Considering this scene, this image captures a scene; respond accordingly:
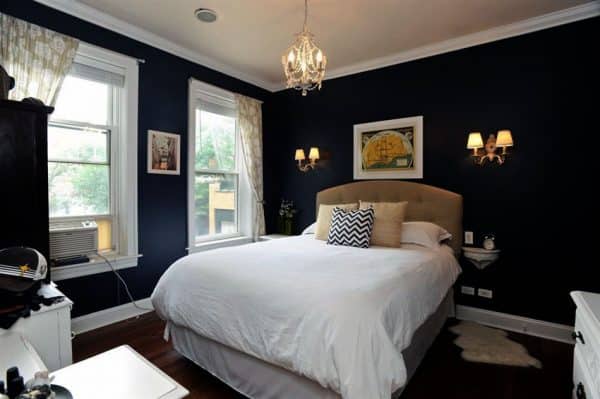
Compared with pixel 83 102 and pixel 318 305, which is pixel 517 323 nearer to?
pixel 318 305

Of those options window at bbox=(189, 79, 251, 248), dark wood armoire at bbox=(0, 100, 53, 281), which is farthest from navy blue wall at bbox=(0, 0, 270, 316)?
dark wood armoire at bbox=(0, 100, 53, 281)

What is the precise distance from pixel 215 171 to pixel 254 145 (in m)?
0.66

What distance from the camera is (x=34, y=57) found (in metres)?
2.45

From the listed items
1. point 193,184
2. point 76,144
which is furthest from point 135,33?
point 193,184

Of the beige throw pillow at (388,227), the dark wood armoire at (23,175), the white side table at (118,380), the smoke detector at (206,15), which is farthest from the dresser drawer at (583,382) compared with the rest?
the smoke detector at (206,15)

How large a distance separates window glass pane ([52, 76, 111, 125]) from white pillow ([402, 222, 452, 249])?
9.85 feet

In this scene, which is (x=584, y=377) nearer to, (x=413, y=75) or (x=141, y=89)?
(x=413, y=75)

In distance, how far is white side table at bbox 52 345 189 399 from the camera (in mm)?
944

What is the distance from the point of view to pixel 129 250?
121 inches

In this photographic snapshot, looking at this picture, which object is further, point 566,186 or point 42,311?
point 566,186

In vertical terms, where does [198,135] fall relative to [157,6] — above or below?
below

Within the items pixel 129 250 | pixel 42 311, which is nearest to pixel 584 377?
pixel 42 311

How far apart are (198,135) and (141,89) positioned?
81cm

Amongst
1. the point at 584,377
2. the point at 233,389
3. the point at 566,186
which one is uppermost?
the point at 566,186
